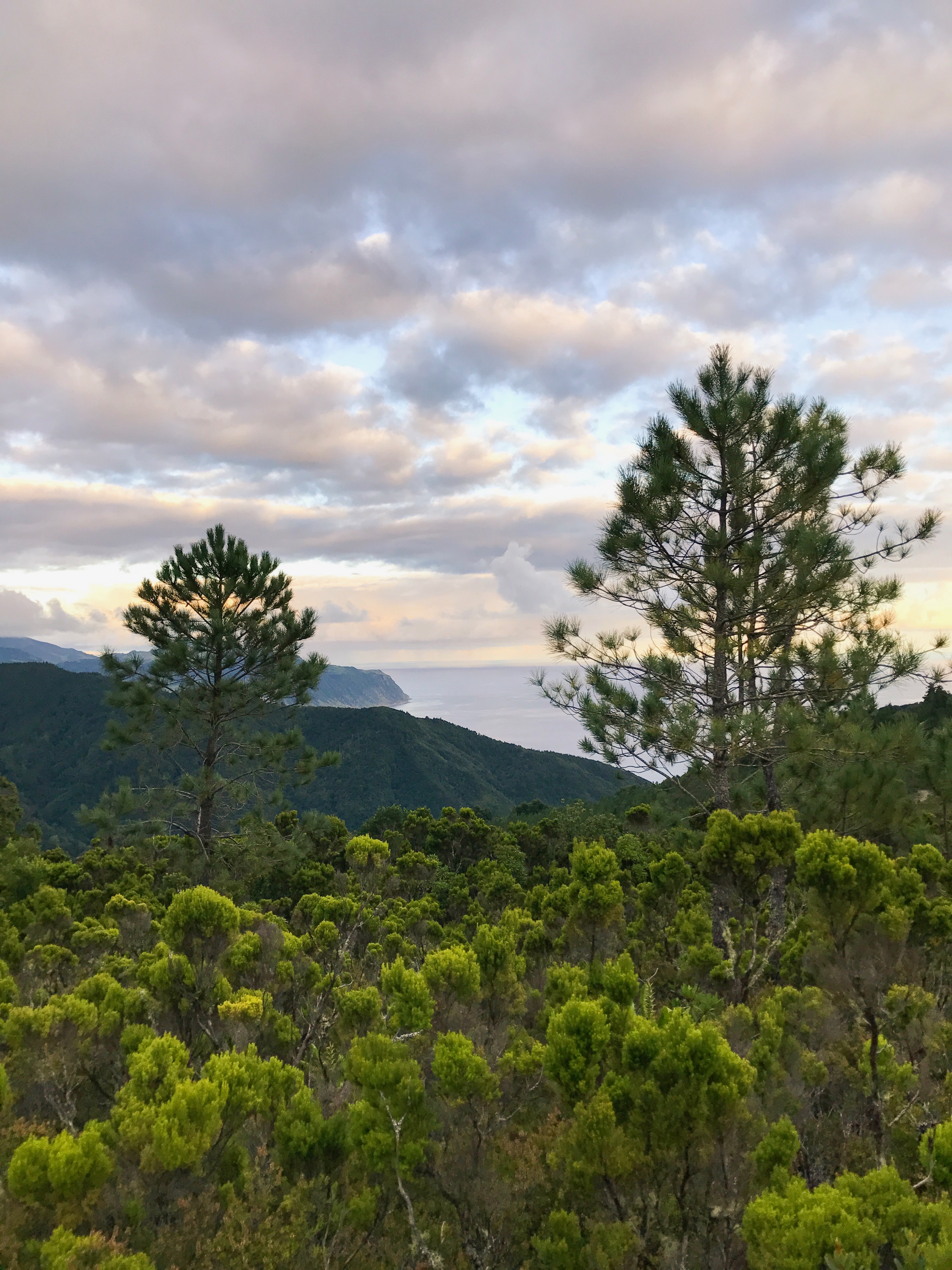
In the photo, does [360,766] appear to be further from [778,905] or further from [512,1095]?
[512,1095]

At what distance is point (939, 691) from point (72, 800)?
11108 cm

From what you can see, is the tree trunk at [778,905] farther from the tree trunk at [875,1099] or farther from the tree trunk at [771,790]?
the tree trunk at [875,1099]

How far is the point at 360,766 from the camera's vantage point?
106000 millimetres

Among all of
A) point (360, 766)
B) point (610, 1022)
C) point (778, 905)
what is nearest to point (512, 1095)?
point (610, 1022)

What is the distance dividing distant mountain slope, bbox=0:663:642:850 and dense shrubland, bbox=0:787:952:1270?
85263 mm

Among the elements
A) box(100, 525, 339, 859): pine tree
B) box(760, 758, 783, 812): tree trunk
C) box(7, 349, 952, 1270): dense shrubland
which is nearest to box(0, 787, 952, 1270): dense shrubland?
box(7, 349, 952, 1270): dense shrubland

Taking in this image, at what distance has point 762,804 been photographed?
1338 centimetres

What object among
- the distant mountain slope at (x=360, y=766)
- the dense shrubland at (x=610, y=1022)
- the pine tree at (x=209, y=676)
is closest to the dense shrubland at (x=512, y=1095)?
the dense shrubland at (x=610, y=1022)

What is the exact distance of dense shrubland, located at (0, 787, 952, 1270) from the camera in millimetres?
3396

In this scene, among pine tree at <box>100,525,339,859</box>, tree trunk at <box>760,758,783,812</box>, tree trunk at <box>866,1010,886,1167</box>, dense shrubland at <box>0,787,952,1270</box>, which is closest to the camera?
dense shrubland at <box>0,787,952,1270</box>

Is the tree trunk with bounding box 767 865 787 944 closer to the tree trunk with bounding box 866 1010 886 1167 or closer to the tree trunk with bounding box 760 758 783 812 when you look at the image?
the tree trunk with bounding box 760 758 783 812

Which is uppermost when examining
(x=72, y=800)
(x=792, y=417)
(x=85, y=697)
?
(x=792, y=417)

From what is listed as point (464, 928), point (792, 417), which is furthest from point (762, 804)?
point (792, 417)

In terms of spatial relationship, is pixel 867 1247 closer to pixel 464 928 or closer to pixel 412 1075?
pixel 412 1075
